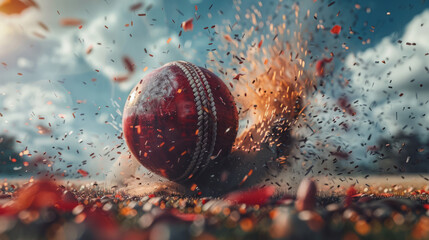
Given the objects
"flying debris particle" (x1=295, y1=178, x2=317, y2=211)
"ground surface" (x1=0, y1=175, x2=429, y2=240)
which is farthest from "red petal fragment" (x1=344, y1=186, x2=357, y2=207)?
"flying debris particle" (x1=295, y1=178, x2=317, y2=211)

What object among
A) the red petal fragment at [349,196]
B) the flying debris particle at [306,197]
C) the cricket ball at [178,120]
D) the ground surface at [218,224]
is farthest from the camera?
the cricket ball at [178,120]

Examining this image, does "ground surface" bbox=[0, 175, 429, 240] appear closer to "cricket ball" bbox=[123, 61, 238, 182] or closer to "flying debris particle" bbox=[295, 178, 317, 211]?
"flying debris particle" bbox=[295, 178, 317, 211]

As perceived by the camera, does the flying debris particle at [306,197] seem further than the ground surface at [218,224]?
Yes

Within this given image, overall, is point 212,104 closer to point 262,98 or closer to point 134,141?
point 134,141

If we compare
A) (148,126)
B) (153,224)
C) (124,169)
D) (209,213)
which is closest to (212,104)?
(148,126)

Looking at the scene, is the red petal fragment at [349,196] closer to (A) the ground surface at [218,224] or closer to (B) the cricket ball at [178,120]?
(A) the ground surface at [218,224]

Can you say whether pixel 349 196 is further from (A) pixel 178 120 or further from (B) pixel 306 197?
(A) pixel 178 120

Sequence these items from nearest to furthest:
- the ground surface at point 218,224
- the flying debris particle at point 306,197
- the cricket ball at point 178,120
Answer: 1. the ground surface at point 218,224
2. the flying debris particle at point 306,197
3. the cricket ball at point 178,120

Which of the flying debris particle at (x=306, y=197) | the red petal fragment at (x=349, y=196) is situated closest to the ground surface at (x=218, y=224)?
the flying debris particle at (x=306, y=197)

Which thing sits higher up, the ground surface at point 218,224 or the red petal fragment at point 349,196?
the ground surface at point 218,224
